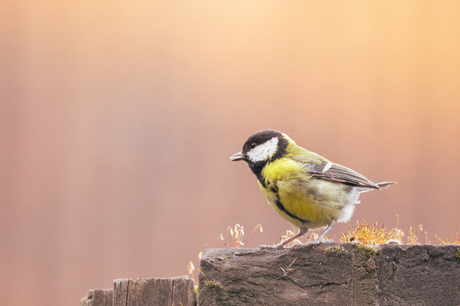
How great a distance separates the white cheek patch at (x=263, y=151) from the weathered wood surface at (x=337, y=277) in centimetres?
66

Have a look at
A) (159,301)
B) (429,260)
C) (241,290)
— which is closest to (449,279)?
(429,260)

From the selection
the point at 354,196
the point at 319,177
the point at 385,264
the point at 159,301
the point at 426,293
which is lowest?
the point at 159,301

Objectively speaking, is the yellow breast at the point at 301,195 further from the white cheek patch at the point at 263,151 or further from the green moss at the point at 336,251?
the green moss at the point at 336,251

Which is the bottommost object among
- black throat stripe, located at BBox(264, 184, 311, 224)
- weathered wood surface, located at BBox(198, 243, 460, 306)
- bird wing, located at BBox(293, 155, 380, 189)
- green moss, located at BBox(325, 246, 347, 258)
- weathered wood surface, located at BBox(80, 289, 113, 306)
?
weathered wood surface, located at BBox(80, 289, 113, 306)

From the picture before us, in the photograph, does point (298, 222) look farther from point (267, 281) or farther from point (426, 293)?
point (426, 293)

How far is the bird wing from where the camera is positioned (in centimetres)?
227

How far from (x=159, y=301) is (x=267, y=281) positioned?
0.68 m

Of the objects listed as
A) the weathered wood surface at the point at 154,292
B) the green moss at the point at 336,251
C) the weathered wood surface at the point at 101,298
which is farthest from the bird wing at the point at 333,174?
the weathered wood surface at the point at 101,298

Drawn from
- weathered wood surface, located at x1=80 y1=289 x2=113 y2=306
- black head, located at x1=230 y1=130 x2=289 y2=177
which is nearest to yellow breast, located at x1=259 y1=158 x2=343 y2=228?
black head, located at x1=230 y1=130 x2=289 y2=177

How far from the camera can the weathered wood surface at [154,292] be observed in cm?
223

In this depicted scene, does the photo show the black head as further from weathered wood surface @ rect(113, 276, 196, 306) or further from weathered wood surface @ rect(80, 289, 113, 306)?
weathered wood surface @ rect(80, 289, 113, 306)

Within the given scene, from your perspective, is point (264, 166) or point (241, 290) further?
point (264, 166)

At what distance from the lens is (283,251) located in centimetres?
200

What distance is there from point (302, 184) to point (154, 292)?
103cm
